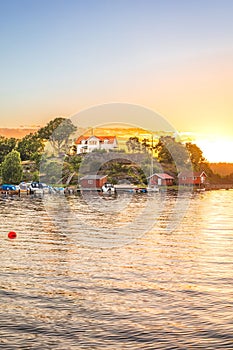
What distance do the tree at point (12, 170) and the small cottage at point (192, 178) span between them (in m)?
38.5

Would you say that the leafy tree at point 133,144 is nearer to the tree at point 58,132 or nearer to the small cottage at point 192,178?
the small cottage at point 192,178

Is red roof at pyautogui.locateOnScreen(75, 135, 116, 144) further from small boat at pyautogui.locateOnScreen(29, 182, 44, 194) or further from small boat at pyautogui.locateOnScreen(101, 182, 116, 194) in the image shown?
small boat at pyautogui.locateOnScreen(29, 182, 44, 194)

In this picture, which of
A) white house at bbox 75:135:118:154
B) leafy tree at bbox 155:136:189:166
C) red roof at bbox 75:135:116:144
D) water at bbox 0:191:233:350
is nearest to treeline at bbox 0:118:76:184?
red roof at bbox 75:135:116:144

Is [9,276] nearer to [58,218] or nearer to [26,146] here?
[58,218]

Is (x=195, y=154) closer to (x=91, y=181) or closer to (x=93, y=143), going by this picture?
(x=93, y=143)

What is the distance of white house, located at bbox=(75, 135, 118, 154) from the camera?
4141 inches

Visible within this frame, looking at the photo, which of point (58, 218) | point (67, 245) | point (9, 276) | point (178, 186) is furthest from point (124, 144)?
point (9, 276)

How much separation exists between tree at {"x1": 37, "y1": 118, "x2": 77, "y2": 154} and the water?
290 feet

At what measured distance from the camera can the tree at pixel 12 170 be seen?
9194 centimetres

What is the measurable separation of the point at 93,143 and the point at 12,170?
21.4m

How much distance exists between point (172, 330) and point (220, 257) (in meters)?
9.38

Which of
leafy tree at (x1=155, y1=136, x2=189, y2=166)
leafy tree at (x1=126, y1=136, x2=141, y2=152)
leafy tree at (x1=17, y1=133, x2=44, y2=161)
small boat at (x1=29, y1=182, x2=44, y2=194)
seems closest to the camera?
small boat at (x1=29, y1=182, x2=44, y2=194)

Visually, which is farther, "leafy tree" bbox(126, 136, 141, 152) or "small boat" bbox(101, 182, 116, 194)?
"leafy tree" bbox(126, 136, 141, 152)

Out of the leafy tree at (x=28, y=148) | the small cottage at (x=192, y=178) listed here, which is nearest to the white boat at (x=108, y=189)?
the leafy tree at (x=28, y=148)
